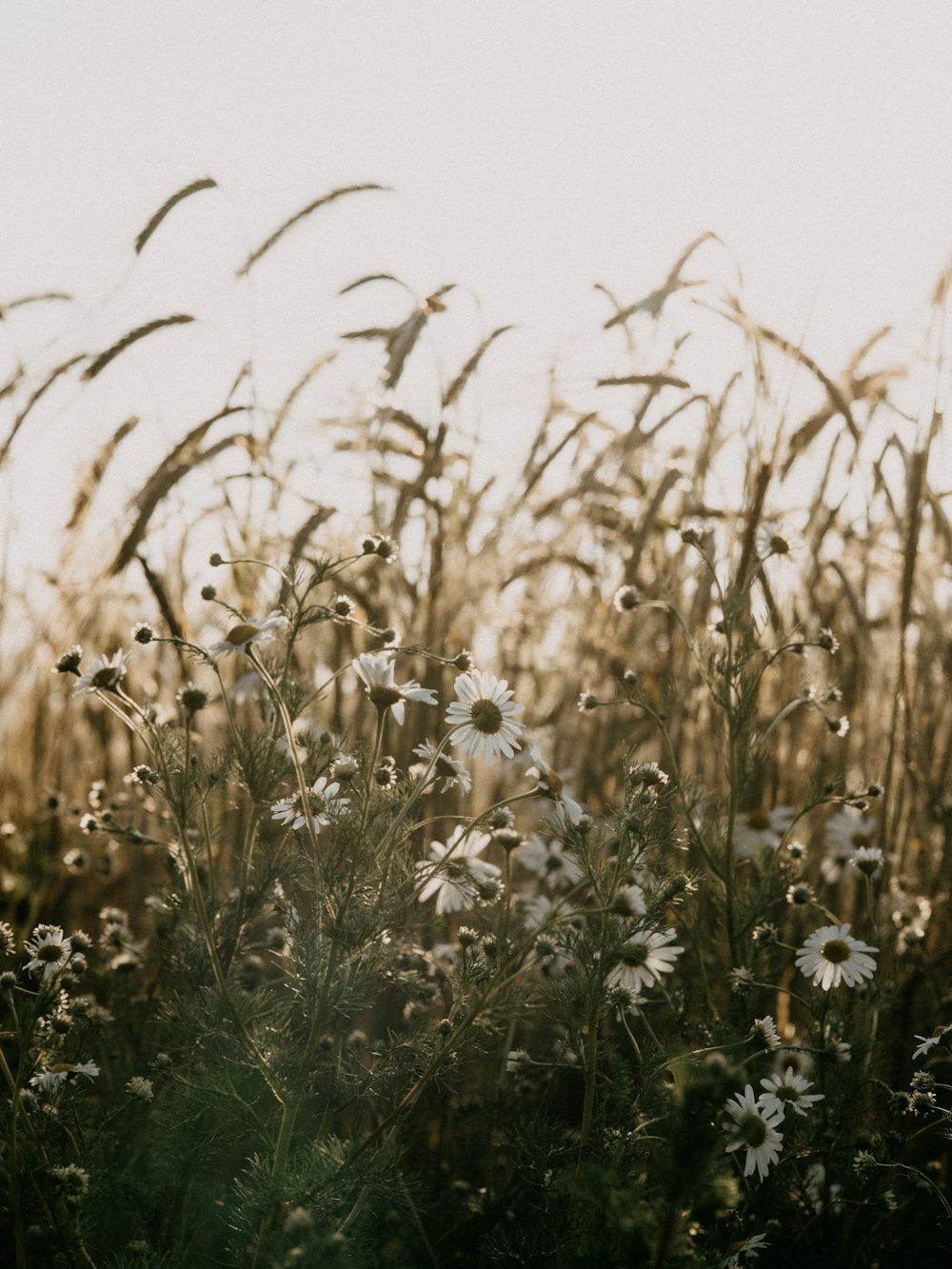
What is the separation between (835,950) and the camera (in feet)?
5.96

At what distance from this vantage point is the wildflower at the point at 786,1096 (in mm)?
1578

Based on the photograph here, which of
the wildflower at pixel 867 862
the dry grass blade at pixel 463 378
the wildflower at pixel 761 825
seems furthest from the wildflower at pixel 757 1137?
the dry grass blade at pixel 463 378

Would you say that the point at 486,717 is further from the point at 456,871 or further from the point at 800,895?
the point at 800,895

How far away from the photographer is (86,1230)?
1.41 metres

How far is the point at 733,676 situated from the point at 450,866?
2.10ft

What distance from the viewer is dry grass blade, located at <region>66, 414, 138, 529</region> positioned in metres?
2.67

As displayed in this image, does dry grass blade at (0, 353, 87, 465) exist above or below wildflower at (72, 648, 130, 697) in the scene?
above

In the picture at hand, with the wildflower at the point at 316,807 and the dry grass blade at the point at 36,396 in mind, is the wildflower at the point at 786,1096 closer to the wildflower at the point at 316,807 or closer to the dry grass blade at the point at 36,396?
the wildflower at the point at 316,807

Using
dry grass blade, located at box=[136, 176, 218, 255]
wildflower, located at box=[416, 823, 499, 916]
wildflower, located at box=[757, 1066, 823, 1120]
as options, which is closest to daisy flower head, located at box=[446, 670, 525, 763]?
wildflower, located at box=[416, 823, 499, 916]

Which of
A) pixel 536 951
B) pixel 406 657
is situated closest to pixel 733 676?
pixel 536 951

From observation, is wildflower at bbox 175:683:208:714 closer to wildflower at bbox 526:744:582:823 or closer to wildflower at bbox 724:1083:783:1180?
wildflower at bbox 526:744:582:823

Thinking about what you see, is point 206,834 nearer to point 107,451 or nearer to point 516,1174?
point 516,1174

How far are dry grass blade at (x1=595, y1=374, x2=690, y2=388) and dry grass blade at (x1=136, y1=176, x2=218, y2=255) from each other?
0.96m

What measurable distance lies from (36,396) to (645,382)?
4.39 ft
